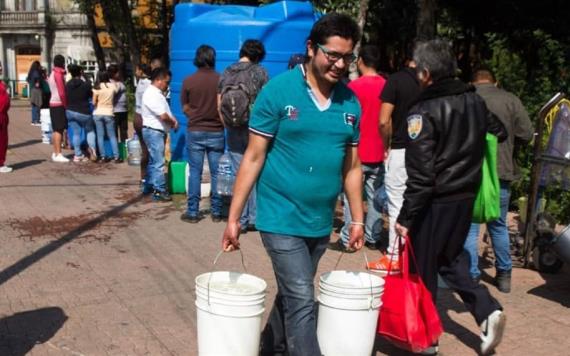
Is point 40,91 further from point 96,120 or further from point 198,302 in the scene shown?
point 198,302

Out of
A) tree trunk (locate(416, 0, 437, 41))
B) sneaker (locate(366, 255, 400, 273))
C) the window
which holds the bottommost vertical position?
sneaker (locate(366, 255, 400, 273))

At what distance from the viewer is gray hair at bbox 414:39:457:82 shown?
12.7 ft

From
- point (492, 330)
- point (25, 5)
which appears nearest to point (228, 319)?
point (492, 330)

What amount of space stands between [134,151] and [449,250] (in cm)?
808

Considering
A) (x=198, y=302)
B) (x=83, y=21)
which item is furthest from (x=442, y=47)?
(x=83, y=21)

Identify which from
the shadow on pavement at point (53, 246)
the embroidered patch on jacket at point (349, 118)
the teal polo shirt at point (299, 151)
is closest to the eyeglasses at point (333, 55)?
the teal polo shirt at point (299, 151)

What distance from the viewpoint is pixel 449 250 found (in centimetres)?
393

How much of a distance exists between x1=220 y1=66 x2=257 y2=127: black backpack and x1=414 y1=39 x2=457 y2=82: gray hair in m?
2.65

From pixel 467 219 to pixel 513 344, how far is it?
41.5 inches

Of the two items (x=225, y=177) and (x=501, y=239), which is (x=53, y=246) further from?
(x=501, y=239)

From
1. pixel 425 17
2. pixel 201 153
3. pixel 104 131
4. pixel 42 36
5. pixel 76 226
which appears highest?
pixel 425 17

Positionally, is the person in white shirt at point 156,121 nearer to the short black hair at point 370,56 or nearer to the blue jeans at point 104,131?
the short black hair at point 370,56

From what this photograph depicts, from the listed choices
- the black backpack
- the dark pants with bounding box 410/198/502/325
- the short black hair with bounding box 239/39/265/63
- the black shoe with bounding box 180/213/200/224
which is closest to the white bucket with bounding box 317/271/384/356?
the dark pants with bounding box 410/198/502/325

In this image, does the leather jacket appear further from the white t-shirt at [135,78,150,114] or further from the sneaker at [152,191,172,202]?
the white t-shirt at [135,78,150,114]
